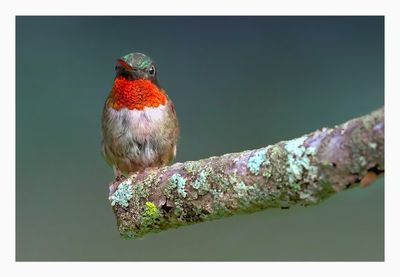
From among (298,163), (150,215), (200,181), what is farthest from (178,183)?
(298,163)

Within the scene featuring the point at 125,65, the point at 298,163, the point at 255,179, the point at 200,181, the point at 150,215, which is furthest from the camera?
the point at 125,65

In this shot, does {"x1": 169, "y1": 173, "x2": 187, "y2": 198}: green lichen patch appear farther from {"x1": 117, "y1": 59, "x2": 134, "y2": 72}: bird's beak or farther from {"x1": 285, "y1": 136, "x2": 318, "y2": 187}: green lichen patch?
{"x1": 117, "y1": 59, "x2": 134, "y2": 72}: bird's beak

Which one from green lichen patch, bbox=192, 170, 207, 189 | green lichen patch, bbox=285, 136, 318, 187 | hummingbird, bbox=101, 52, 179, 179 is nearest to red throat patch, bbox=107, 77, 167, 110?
hummingbird, bbox=101, 52, 179, 179

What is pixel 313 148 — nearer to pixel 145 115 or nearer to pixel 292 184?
pixel 292 184

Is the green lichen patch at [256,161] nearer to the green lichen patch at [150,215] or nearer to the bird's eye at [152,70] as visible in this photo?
the green lichen patch at [150,215]

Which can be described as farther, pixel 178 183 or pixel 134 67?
pixel 134 67

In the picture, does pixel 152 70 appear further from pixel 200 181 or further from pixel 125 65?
pixel 200 181
